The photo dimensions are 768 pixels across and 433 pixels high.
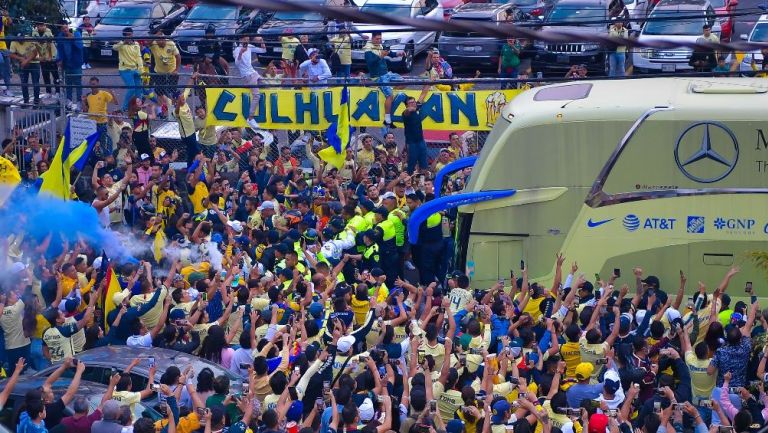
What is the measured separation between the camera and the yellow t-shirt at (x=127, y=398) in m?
10.4

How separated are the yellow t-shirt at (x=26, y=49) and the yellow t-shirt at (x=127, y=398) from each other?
1374 centimetres

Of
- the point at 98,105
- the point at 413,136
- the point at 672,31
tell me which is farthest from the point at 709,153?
the point at 672,31

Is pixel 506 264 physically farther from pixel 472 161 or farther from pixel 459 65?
pixel 459 65

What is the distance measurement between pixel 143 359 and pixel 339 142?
27.8ft

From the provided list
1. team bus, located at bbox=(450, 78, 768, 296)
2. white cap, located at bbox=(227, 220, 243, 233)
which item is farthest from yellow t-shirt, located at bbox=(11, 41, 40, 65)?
team bus, located at bbox=(450, 78, 768, 296)

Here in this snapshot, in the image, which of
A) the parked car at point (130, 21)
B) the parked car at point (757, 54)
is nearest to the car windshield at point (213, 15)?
the parked car at point (130, 21)

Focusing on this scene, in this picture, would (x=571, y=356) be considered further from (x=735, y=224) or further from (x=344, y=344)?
(x=735, y=224)

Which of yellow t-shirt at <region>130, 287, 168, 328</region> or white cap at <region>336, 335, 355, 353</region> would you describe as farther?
yellow t-shirt at <region>130, 287, 168, 328</region>

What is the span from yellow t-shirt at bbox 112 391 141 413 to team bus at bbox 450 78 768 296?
5691mm

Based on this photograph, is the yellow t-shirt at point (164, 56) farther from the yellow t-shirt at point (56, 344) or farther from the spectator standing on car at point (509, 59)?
the yellow t-shirt at point (56, 344)

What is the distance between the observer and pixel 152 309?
1310cm

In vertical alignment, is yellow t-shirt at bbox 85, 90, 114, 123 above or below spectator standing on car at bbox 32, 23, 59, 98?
below

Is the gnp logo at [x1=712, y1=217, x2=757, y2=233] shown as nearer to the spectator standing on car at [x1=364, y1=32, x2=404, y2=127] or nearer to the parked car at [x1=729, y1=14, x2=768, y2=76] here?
the parked car at [x1=729, y1=14, x2=768, y2=76]

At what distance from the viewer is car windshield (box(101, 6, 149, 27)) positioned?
28.3 metres
